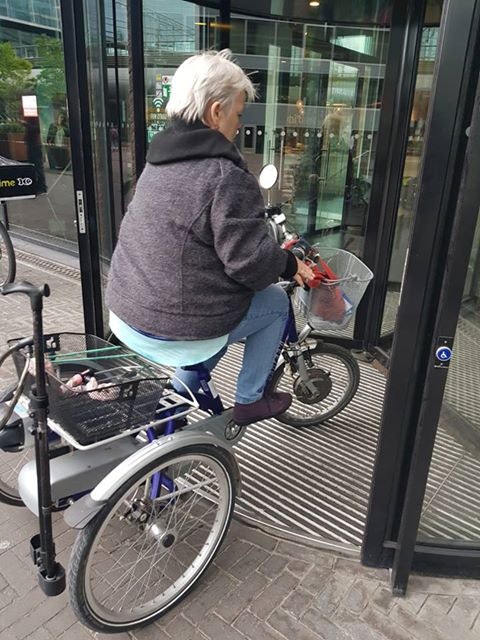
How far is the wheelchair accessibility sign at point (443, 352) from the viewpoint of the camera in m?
2.14

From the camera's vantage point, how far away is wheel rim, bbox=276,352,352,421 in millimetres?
3439

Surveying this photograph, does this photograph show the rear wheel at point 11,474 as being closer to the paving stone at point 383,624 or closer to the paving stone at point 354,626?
the paving stone at point 354,626

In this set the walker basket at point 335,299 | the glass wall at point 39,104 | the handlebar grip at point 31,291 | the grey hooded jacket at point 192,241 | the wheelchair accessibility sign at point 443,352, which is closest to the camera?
the handlebar grip at point 31,291

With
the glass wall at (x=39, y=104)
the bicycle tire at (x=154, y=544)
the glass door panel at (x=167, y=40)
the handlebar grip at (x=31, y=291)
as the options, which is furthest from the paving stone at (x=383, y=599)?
the glass wall at (x=39, y=104)

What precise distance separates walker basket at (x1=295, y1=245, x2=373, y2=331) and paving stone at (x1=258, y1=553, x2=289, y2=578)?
1261 millimetres

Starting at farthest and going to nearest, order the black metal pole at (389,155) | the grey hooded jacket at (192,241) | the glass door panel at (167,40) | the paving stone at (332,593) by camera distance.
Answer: the glass door panel at (167,40)
the black metal pole at (389,155)
the paving stone at (332,593)
the grey hooded jacket at (192,241)

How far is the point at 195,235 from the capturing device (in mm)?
2064

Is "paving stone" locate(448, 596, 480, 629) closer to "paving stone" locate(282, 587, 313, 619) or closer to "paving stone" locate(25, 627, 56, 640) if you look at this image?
"paving stone" locate(282, 587, 313, 619)

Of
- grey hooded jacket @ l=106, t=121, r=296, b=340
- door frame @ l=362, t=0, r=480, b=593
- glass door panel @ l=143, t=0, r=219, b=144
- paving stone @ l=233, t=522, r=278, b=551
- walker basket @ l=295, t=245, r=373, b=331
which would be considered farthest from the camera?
glass door panel @ l=143, t=0, r=219, b=144

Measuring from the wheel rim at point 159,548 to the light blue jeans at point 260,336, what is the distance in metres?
0.44

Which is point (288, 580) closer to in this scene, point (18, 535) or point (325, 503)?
point (325, 503)

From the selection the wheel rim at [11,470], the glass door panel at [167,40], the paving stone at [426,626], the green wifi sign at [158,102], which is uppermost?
the glass door panel at [167,40]

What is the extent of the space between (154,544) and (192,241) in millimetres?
1348

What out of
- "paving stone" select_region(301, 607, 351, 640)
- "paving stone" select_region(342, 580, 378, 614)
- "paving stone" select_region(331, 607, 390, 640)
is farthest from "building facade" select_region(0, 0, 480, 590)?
"paving stone" select_region(301, 607, 351, 640)
